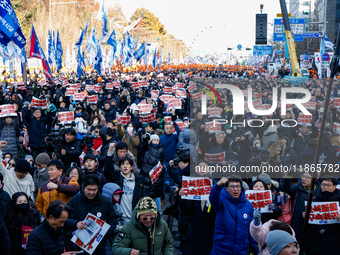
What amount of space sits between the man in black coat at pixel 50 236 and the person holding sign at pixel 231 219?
4.83ft

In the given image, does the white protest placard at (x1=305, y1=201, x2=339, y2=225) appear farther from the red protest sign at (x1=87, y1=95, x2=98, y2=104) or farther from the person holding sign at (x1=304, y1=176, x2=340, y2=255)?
the red protest sign at (x1=87, y1=95, x2=98, y2=104)

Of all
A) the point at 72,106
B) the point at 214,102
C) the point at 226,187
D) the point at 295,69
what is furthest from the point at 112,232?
the point at 295,69

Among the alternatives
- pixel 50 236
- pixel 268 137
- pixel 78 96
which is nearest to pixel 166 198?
pixel 268 137

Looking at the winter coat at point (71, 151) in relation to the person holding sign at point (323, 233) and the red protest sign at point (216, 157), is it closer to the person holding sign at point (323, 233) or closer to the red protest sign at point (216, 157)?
the red protest sign at point (216, 157)

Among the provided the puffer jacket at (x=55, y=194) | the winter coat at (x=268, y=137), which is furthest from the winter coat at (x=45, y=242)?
the winter coat at (x=268, y=137)

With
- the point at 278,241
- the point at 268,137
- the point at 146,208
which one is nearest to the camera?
the point at 278,241

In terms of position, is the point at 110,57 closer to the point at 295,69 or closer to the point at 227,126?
the point at 295,69

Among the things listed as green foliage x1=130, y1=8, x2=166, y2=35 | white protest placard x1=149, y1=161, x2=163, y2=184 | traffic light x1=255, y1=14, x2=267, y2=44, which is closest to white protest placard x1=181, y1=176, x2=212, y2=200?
white protest placard x1=149, y1=161, x2=163, y2=184

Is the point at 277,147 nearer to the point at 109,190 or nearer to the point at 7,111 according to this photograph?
the point at 109,190

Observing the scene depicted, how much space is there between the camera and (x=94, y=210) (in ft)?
14.9

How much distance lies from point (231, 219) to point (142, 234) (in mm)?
987

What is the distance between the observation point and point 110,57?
121ft

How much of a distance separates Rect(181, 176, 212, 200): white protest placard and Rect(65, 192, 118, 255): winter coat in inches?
31.3

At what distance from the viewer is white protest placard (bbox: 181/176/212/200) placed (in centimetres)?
484
